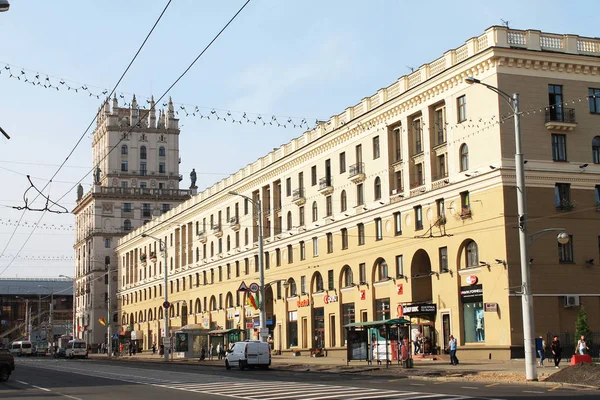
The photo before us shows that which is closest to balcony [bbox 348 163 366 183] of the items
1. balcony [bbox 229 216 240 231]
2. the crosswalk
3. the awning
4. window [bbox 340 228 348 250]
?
window [bbox 340 228 348 250]

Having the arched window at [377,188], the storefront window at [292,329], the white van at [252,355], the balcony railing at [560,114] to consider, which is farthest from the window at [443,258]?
the storefront window at [292,329]

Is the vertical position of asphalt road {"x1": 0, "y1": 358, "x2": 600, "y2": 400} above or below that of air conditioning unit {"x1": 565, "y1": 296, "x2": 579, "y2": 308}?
below

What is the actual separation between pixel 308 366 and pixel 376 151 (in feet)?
57.9

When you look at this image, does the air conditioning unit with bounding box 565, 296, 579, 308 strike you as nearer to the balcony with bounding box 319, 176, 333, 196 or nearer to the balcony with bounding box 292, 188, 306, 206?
the balcony with bounding box 319, 176, 333, 196

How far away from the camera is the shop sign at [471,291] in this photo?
1972 inches

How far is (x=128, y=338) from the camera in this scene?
126 m

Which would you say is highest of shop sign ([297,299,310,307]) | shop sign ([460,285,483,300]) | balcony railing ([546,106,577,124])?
balcony railing ([546,106,577,124])

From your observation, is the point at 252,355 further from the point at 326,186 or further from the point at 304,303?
the point at 304,303

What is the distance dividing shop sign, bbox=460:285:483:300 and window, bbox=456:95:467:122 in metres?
10.2

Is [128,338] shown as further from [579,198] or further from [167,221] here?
[579,198]

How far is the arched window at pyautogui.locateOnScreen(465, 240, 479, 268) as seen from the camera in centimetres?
5109

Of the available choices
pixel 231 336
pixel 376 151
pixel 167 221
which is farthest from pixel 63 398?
pixel 167 221

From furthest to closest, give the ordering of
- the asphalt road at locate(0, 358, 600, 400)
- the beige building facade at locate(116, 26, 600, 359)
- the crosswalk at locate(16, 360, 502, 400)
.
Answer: the beige building facade at locate(116, 26, 600, 359) < the asphalt road at locate(0, 358, 600, 400) < the crosswalk at locate(16, 360, 502, 400)

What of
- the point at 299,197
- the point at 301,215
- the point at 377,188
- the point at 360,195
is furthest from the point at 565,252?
the point at 301,215
